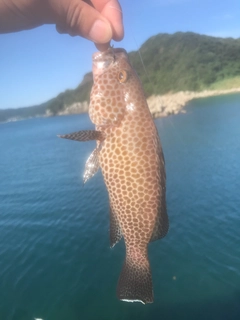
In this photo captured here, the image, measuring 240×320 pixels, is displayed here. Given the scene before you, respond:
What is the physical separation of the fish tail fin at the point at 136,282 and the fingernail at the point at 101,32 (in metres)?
3.24

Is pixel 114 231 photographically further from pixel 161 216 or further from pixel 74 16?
pixel 74 16

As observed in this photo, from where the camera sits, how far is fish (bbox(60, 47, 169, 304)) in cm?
378

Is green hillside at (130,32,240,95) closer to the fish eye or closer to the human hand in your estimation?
the human hand

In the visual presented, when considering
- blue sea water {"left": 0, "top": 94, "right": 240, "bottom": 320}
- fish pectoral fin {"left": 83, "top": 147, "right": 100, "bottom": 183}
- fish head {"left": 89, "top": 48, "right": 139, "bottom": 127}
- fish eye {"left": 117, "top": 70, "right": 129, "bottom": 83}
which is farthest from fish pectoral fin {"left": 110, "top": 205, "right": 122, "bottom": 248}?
blue sea water {"left": 0, "top": 94, "right": 240, "bottom": 320}

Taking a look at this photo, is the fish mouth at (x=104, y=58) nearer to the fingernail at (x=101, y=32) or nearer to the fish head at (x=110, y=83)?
the fish head at (x=110, y=83)

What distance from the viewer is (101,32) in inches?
151

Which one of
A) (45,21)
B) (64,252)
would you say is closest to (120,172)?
(45,21)

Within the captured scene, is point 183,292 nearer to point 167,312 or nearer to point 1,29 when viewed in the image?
point 167,312

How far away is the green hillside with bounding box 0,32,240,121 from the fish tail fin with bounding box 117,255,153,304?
9394 centimetres

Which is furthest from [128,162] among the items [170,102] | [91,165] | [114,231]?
[170,102]

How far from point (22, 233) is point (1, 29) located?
24.2 m

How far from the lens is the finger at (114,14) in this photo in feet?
12.8

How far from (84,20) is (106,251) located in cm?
1959

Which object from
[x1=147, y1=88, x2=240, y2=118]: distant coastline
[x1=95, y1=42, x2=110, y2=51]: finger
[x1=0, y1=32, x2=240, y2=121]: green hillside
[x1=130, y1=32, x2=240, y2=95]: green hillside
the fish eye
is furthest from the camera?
[x1=130, y1=32, x2=240, y2=95]: green hillside
